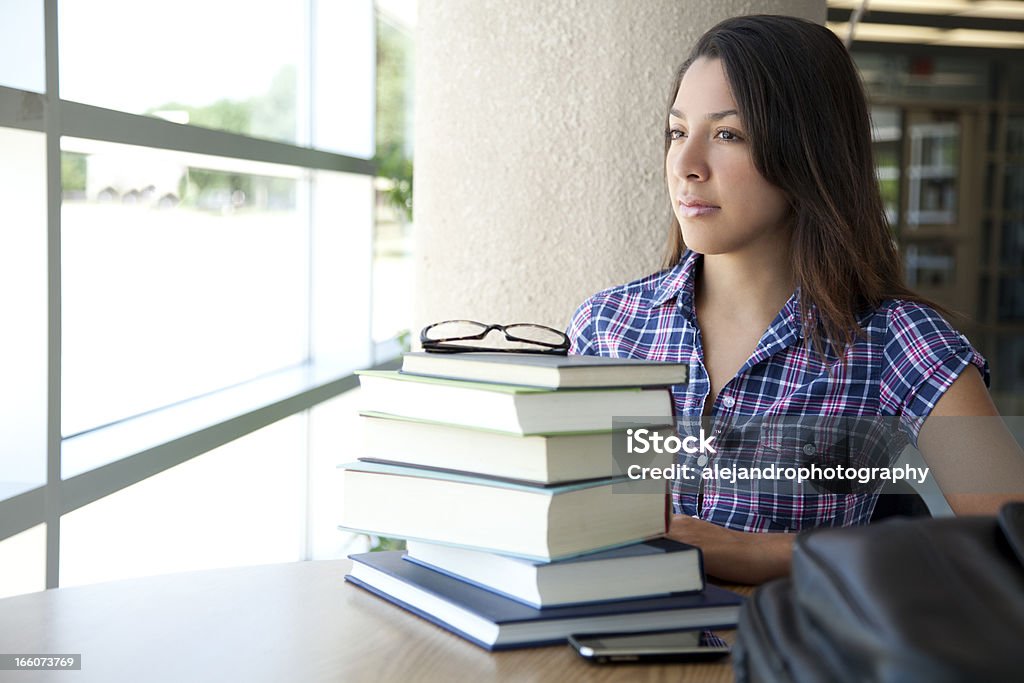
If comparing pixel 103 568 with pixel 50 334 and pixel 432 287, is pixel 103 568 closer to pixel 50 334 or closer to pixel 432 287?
pixel 50 334

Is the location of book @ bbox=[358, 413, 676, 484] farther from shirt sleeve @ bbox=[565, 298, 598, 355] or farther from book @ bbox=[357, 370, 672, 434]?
shirt sleeve @ bbox=[565, 298, 598, 355]

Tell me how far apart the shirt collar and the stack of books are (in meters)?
0.71

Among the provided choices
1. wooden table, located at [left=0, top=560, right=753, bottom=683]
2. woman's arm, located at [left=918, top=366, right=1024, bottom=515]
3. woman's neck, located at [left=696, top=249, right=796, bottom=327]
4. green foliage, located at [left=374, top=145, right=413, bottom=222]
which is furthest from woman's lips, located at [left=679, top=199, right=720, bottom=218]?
green foliage, located at [left=374, top=145, right=413, bottom=222]

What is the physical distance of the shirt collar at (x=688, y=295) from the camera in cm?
163

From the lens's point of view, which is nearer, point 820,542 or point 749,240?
point 820,542

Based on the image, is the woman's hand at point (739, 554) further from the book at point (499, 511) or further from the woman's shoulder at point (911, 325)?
the woman's shoulder at point (911, 325)

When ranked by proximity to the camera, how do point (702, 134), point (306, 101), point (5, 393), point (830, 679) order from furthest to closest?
point (306, 101) < point (5, 393) < point (702, 134) < point (830, 679)

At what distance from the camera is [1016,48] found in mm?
10086

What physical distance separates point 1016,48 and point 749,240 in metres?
9.90

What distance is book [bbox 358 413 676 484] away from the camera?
0.90 metres

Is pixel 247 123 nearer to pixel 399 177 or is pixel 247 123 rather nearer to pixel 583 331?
pixel 399 177

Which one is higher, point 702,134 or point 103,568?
point 702,134

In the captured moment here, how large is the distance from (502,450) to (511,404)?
53mm

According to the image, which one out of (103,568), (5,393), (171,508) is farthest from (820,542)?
(171,508)
